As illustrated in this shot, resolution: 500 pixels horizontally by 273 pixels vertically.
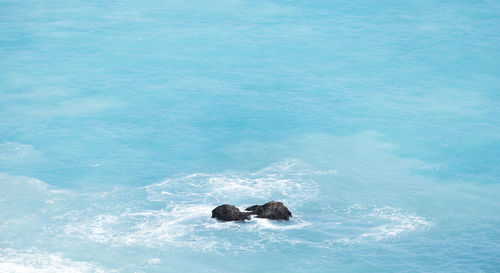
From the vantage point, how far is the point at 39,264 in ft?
166

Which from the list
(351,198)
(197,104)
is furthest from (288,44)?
(351,198)

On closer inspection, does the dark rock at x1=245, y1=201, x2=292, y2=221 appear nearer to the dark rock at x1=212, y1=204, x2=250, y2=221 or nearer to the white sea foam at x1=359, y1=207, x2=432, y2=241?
the dark rock at x1=212, y1=204, x2=250, y2=221

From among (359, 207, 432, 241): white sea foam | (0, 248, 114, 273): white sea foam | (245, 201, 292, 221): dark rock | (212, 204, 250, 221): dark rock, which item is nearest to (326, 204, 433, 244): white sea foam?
(359, 207, 432, 241): white sea foam

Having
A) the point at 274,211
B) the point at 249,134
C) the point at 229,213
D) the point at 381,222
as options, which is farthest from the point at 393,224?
the point at 249,134

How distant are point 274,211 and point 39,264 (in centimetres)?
1480

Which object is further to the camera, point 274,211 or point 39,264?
point 274,211

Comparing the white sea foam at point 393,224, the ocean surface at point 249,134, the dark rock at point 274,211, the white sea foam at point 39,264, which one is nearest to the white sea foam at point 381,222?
the white sea foam at point 393,224

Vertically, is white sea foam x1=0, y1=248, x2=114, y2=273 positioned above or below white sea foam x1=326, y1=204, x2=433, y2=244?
below

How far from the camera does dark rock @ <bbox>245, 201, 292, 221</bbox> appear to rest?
2151 inches

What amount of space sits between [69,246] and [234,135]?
19.7m

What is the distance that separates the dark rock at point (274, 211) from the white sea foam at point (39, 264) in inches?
425

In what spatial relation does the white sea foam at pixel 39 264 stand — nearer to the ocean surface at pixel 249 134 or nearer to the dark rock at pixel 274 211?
the ocean surface at pixel 249 134

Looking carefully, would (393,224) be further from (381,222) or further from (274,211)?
(274,211)

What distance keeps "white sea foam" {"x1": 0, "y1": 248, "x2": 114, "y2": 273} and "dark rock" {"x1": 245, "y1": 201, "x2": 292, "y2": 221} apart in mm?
10801
